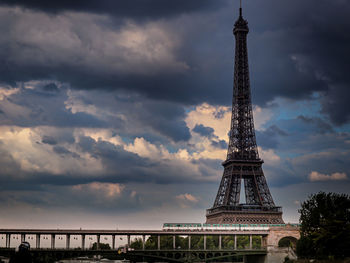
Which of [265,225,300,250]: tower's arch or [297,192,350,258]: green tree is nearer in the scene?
[297,192,350,258]: green tree

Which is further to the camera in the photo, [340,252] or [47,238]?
[47,238]

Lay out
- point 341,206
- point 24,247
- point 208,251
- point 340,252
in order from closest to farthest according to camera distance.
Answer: point 24,247 < point 340,252 < point 341,206 < point 208,251

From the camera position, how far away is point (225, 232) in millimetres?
168125

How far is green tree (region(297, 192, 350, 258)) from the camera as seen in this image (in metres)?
120

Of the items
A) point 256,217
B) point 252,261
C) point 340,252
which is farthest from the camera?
point 256,217

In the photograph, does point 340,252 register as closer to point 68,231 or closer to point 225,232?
point 225,232

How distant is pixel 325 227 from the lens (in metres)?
124

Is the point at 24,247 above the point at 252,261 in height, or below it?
above

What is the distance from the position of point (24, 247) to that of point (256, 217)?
17653cm

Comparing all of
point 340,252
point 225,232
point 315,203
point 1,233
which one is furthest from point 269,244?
point 1,233

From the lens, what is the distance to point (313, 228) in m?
132

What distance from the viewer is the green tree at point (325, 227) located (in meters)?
120

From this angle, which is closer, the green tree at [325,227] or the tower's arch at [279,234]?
the green tree at [325,227]

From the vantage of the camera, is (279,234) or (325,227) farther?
(279,234)
